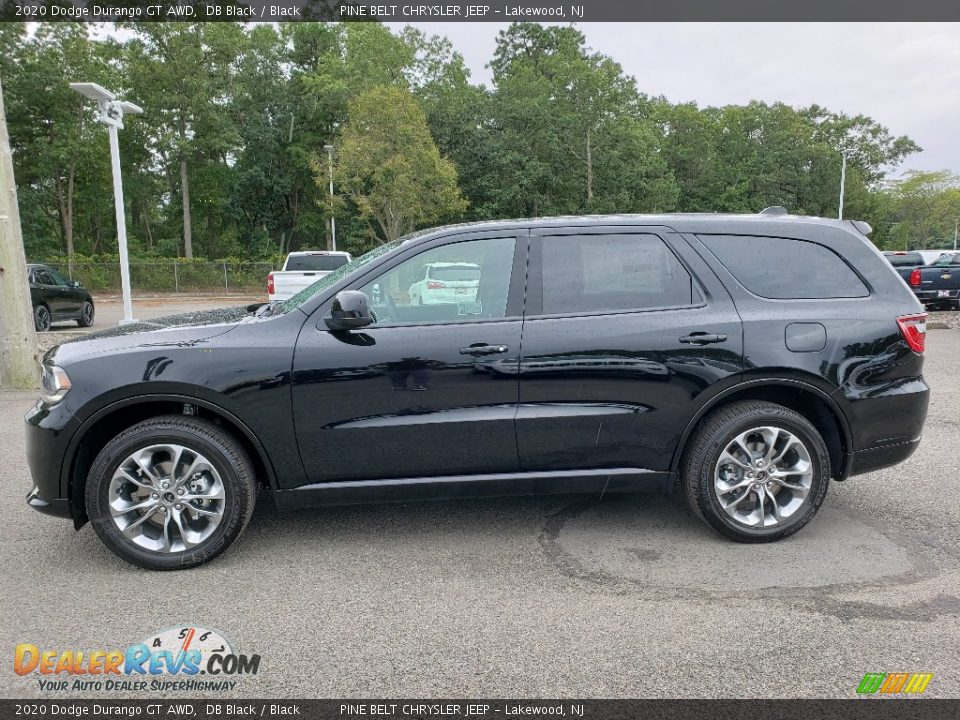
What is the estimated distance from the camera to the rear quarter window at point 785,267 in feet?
13.1

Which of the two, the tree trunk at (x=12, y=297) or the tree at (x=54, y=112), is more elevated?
the tree at (x=54, y=112)

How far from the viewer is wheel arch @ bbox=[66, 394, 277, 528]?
11.8ft

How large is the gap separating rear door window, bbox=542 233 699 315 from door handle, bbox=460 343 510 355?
0.42m

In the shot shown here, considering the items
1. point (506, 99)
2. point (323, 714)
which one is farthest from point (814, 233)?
point (506, 99)

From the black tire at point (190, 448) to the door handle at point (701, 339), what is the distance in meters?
2.46

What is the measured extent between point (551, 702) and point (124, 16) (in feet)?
143

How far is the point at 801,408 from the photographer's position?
4.11m

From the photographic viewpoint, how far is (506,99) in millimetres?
47094

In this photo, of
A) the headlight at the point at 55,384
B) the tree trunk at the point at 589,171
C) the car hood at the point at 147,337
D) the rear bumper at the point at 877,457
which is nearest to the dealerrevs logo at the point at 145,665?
the headlight at the point at 55,384

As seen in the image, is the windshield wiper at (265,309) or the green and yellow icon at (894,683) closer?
the green and yellow icon at (894,683)

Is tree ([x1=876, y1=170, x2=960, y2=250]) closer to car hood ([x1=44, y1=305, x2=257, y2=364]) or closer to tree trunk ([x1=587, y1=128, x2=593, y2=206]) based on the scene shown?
tree trunk ([x1=587, y1=128, x2=593, y2=206])

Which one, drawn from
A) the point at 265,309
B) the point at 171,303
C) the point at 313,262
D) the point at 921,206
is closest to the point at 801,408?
the point at 265,309

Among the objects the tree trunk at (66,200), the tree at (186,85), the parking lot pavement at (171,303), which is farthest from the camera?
the tree at (186,85)

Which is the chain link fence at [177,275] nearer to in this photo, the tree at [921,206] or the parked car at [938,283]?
the parked car at [938,283]
